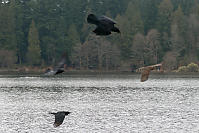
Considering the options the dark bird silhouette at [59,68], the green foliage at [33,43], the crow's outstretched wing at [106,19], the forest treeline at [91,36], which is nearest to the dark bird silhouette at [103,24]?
the crow's outstretched wing at [106,19]

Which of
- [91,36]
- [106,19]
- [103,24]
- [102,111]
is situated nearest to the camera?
[106,19]

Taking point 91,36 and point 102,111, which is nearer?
point 102,111

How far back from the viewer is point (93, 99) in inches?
2010

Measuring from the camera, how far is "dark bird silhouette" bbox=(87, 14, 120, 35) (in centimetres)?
703

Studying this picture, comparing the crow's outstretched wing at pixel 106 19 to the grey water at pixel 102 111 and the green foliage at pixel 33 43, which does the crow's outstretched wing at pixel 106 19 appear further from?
the green foliage at pixel 33 43

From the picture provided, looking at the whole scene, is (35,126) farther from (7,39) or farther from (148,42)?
(7,39)

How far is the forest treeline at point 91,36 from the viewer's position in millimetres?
102750

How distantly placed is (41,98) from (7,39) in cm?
5973

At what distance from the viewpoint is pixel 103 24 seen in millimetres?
7293

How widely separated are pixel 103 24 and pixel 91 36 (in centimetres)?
9781

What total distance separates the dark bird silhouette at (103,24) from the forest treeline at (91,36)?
91.4m

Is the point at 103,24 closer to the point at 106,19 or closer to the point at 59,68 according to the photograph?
the point at 106,19

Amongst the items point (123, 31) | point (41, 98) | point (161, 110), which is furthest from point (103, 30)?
point (123, 31)

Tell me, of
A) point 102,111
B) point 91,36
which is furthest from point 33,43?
point 102,111
